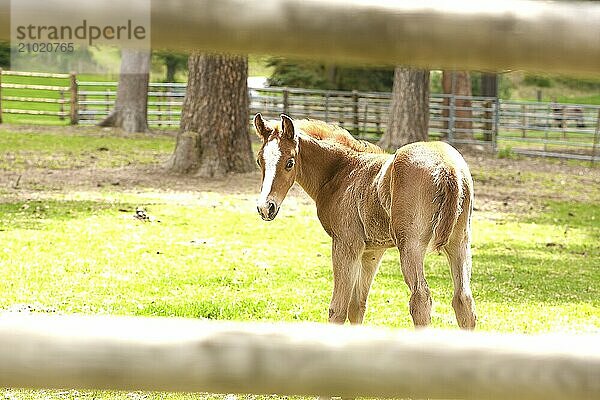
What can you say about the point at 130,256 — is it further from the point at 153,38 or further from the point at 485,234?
the point at 153,38

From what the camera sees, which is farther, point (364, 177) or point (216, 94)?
point (216, 94)

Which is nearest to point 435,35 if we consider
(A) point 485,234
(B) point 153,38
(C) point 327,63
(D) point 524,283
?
(C) point 327,63

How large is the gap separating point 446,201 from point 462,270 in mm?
440

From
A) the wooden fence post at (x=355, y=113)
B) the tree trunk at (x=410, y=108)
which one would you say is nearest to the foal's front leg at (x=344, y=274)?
the tree trunk at (x=410, y=108)

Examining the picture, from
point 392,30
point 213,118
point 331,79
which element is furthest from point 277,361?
point 331,79

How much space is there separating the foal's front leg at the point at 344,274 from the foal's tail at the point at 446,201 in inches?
21.0

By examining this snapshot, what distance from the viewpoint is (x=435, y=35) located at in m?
1.61

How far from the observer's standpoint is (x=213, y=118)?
15.2 metres

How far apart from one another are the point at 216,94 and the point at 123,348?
543 inches

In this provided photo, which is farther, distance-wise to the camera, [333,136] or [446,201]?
[333,136]

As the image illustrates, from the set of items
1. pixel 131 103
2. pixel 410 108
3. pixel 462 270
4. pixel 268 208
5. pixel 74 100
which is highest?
pixel 268 208

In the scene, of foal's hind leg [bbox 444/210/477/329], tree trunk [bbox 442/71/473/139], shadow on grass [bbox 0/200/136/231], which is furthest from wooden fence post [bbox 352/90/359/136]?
foal's hind leg [bbox 444/210/477/329]

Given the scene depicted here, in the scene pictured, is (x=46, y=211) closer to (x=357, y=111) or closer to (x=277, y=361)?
(x=277, y=361)

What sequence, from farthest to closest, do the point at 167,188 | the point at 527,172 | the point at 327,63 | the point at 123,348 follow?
the point at 527,172 < the point at 167,188 < the point at 327,63 < the point at 123,348
